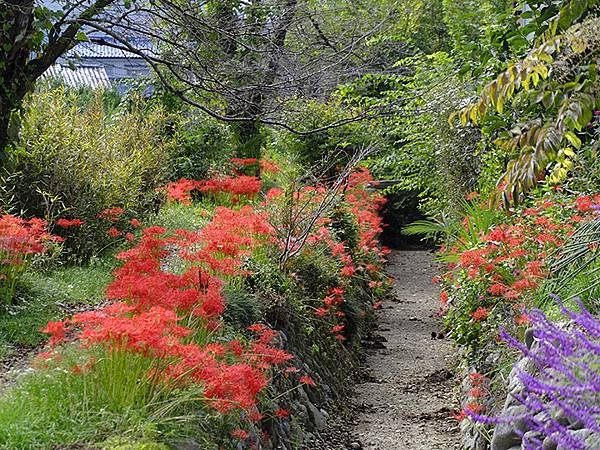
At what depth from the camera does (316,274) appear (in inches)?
310

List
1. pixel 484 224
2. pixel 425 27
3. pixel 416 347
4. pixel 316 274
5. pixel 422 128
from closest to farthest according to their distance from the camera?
1. pixel 316 274
2. pixel 484 224
3. pixel 416 347
4. pixel 422 128
5. pixel 425 27

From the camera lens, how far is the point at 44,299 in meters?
6.18

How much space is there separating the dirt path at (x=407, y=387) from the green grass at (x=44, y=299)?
2.41 m

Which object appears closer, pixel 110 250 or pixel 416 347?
pixel 110 250

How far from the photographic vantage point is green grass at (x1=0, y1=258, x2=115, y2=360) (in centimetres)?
549

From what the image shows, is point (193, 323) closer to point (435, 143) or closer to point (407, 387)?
point (407, 387)

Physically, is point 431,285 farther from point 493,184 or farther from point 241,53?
point 241,53

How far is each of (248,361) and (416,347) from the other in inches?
191

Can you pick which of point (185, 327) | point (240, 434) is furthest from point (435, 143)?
point (240, 434)

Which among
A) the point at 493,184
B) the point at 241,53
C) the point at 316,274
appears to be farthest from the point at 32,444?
the point at 241,53

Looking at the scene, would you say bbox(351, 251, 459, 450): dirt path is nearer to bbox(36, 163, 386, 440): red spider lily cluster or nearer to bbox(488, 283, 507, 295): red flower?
bbox(36, 163, 386, 440): red spider lily cluster

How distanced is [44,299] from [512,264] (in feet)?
11.8

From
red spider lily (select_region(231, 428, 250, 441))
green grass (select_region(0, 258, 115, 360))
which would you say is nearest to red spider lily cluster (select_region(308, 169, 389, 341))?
green grass (select_region(0, 258, 115, 360))

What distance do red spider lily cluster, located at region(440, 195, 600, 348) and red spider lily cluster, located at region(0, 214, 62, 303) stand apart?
3.37 meters
